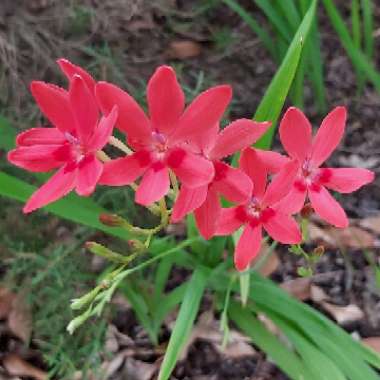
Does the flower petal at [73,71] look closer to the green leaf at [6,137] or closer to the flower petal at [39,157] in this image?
the flower petal at [39,157]

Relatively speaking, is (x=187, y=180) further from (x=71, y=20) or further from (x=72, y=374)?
(x=71, y=20)

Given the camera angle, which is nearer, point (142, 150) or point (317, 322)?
point (142, 150)

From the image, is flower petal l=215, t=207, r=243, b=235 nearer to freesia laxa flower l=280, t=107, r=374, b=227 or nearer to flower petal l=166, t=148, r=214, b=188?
freesia laxa flower l=280, t=107, r=374, b=227

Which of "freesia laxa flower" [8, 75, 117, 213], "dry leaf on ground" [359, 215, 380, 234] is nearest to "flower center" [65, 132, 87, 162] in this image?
"freesia laxa flower" [8, 75, 117, 213]

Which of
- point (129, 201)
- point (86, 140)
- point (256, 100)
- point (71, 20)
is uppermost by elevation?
point (86, 140)

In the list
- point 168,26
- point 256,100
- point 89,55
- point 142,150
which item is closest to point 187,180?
point 142,150

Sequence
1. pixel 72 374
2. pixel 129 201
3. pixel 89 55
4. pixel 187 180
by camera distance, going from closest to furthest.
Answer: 1. pixel 187 180
2. pixel 72 374
3. pixel 129 201
4. pixel 89 55

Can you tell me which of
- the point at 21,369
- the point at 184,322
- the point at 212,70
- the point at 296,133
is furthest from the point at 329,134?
the point at 212,70
